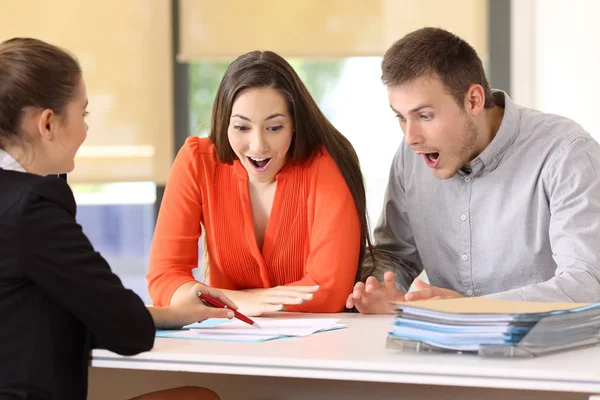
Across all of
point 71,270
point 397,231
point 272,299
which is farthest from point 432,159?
point 71,270

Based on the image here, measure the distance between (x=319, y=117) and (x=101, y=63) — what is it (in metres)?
2.38

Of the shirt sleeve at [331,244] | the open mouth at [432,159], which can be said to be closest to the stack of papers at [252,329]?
the shirt sleeve at [331,244]

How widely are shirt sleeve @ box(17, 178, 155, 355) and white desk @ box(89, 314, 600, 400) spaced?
0.29 feet

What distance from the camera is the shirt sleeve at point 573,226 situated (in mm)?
1765

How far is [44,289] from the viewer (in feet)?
4.40

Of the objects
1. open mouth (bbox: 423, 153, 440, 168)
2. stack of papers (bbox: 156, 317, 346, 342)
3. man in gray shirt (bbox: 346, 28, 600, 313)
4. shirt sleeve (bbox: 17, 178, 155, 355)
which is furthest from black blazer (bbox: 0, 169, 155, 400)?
open mouth (bbox: 423, 153, 440, 168)

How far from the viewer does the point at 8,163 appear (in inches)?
54.3

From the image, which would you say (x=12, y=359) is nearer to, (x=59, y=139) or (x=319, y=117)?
(x=59, y=139)

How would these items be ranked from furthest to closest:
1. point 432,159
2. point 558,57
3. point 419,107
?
point 558,57 → point 432,159 → point 419,107

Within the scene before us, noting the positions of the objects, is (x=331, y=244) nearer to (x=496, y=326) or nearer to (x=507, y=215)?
(x=507, y=215)

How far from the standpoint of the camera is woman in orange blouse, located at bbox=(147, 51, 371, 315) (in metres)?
2.09

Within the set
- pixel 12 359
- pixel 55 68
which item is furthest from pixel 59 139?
pixel 12 359

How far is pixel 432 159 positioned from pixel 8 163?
1066mm

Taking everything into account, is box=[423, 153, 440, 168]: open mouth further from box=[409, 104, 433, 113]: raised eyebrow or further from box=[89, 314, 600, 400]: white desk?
box=[89, 314, 600, 400]: white desk
